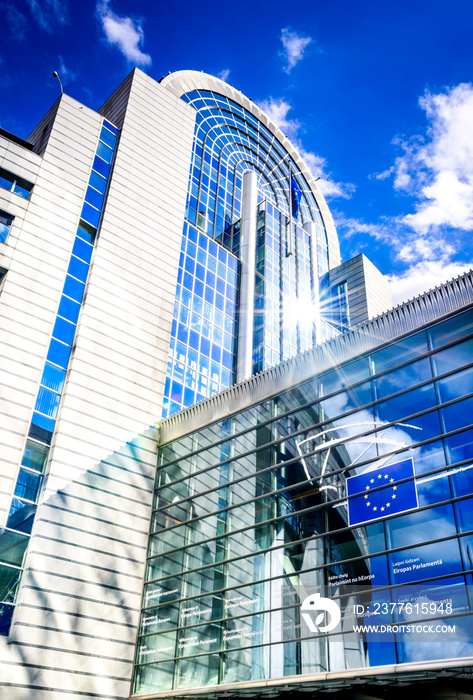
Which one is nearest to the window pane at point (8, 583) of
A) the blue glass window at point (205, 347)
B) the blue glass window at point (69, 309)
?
the blue glass window at point (69, 309)

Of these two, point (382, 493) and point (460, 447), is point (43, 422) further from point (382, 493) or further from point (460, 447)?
point (460, 447)

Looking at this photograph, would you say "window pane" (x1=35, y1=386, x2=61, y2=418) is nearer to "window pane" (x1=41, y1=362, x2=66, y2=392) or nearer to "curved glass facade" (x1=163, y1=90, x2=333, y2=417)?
"window pane" (x1=41, y1=362, x2=66, y2=392)

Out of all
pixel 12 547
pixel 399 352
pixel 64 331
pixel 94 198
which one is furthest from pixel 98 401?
pixel 399 352

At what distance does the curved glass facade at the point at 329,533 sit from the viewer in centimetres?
1584

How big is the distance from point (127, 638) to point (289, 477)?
8.95 m

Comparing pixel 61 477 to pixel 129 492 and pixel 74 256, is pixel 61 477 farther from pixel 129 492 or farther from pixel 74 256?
pixel 74 256

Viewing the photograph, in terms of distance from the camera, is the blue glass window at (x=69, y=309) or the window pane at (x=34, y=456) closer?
the window pane at (x=34, y=456)

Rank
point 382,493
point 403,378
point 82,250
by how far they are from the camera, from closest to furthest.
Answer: point 382,493, point 403,378, point 82,250

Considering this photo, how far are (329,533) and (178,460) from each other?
969cm

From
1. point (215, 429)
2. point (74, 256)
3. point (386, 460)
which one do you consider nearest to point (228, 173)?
point (74, 256)

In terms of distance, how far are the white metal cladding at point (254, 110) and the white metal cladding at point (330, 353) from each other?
83.7 feet

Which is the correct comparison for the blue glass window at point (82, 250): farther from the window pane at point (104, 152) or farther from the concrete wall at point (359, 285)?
the concrete wall at point (359, 285)

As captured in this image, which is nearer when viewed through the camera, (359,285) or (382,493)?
(382,493)

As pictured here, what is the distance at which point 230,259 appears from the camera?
4172cm
